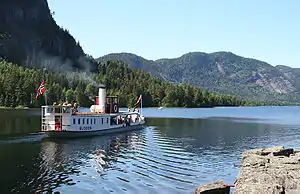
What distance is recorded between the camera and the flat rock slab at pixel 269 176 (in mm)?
18672

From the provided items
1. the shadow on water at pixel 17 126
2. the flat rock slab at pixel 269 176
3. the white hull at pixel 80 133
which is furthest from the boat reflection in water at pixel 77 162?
the flat rock slab at pixel 269 176

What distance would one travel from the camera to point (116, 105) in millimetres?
82062

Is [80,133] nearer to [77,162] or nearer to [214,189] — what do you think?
[77,162]

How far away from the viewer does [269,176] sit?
2072 centimetres

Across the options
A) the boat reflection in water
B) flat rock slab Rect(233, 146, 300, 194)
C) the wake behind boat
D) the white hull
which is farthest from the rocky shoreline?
the wake behind boat

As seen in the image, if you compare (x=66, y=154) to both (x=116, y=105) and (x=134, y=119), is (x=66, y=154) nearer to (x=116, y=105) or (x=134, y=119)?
(x=116, y=105)

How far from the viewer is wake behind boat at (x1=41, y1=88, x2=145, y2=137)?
204 ft

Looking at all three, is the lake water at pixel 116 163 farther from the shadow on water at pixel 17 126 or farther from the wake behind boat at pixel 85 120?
the shadow on water at pixel 17 126

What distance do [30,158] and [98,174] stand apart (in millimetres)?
11951

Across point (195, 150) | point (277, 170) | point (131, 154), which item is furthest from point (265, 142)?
point (277, 170)

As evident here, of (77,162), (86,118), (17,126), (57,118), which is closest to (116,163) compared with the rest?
(77,162)

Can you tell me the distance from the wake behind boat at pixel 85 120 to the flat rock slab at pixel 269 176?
4161 cm

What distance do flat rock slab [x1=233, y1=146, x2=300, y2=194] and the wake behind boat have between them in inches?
1638

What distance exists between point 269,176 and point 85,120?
50.0m
